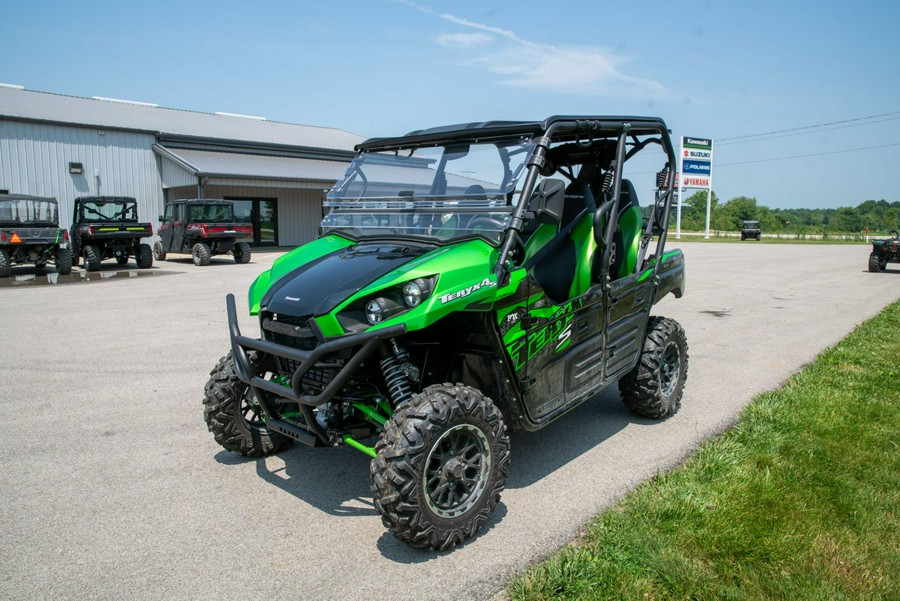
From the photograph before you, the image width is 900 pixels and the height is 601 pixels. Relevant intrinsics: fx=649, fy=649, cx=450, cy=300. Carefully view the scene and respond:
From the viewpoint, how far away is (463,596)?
115 inches

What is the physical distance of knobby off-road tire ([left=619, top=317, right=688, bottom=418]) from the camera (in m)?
5.14

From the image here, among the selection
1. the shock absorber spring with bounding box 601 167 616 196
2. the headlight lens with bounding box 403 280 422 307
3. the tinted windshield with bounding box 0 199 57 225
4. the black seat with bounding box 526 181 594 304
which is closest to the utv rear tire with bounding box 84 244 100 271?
the tinted windshield with bounding box 0 199 57 225

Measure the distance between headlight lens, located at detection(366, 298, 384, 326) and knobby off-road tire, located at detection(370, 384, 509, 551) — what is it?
1.46 ft

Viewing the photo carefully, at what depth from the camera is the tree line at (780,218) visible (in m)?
64.9

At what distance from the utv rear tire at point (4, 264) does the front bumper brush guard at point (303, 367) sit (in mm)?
15448

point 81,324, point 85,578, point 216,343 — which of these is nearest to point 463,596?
point 85,578

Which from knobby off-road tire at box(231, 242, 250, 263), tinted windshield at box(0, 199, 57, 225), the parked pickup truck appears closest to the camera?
tinted windshield at box(0, 199, 57, 225)

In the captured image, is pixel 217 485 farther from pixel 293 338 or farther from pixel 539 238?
pixel 539 238

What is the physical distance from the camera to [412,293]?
11.0 ft

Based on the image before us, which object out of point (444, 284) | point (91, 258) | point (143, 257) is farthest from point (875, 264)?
point (91, 258)

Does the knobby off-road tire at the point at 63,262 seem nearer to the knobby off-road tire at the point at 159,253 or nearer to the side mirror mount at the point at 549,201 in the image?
the knobby off-road tire at the point at 159,253

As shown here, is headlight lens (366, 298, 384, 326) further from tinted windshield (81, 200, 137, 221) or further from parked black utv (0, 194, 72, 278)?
tinted windshield (81, 200, 137, 221)

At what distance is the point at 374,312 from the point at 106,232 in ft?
58.1

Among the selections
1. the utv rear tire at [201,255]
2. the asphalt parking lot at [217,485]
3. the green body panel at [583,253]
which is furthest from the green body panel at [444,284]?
the utv rear tire at [201,255]
